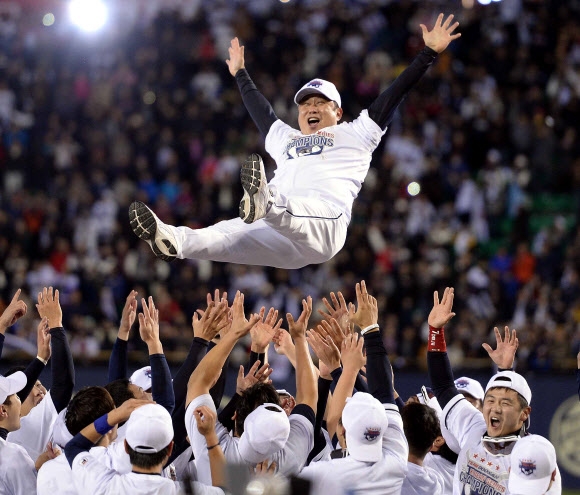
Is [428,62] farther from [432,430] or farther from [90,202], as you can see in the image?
[90,202]

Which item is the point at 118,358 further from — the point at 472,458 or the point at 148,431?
the point at 472,458

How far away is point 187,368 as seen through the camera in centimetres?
640

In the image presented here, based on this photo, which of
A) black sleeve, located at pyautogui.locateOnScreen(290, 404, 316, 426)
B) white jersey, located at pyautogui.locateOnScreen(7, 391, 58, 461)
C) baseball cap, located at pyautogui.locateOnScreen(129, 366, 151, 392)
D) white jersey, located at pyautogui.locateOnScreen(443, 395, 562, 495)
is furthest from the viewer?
baseball cap, located at pyautogui.locateOnScreen(129, 366, 151, 392)

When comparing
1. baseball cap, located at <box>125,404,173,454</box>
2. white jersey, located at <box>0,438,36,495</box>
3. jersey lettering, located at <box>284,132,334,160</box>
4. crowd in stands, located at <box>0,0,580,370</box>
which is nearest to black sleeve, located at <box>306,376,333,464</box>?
baseball cap, located at <box>125,404,173,454</box>

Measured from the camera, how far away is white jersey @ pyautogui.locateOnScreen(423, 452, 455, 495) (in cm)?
678

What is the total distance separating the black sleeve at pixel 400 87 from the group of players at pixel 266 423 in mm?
2015

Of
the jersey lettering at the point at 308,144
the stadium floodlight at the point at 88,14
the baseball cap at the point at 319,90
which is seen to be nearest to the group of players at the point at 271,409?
the jersey lettering at the point at 308,144

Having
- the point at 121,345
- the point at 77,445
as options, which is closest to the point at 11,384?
the point at 77,445

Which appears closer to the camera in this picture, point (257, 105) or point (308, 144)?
point (308, 144)

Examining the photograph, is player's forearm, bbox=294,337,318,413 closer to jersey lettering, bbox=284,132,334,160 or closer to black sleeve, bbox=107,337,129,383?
black sleeve, bbox=107,337,129,383

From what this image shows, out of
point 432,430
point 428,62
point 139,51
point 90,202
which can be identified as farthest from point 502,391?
point 139,51

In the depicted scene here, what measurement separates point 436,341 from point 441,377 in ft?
0.77

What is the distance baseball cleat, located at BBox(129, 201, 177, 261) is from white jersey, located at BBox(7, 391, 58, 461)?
1150 millimetres

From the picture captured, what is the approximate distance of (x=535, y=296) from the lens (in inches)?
617
